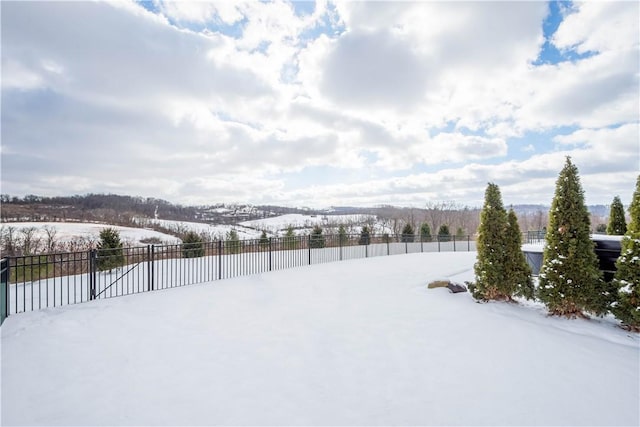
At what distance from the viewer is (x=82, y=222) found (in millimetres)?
44094

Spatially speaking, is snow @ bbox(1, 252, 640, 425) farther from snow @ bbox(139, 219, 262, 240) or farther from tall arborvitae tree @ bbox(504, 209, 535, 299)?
snow @ bbox(139, 219, 262, 240)

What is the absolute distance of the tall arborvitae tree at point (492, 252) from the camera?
6.83 metres

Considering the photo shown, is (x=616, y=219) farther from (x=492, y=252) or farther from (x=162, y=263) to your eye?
(x=162, y=263)

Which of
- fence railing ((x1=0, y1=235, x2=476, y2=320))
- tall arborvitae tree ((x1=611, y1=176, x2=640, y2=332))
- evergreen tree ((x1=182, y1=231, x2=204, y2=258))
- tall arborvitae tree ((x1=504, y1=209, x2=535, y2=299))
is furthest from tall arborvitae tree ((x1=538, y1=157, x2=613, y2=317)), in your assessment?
evergreen tree ((x1=182, y1=231, x2=204, y2=258))

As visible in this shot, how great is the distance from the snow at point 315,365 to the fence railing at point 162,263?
4.42 ft

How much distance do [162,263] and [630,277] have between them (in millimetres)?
10117

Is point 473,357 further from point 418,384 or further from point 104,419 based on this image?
point 104,419

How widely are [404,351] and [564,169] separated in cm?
527

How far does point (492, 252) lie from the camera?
7.03 meters

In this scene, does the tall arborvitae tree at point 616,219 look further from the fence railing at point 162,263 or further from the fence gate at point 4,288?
the fence gate at point 4,288

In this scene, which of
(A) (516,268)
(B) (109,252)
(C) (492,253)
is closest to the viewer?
(A) (516,268)

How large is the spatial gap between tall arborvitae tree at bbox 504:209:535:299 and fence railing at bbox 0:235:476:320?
770 centimetres

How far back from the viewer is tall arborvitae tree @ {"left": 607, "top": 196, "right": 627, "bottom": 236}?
10969mm

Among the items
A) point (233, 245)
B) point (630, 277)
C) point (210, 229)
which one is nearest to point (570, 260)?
point (630, 277)
